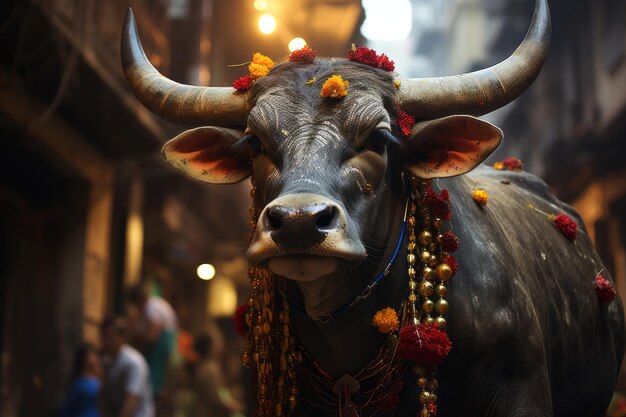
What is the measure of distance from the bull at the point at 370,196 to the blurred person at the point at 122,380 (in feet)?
14.0

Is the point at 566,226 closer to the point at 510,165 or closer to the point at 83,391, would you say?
the point at 510,165

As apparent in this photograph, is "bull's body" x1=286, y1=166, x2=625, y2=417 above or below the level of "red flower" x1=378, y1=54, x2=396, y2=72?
below

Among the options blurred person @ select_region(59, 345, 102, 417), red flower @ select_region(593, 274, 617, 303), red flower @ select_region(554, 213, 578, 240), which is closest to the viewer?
red flower @ select_region(593, 274, 617, 303)

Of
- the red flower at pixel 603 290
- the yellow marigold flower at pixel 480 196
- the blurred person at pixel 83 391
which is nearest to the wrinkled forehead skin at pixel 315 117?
the yellow marigold flower at pixel 480 196

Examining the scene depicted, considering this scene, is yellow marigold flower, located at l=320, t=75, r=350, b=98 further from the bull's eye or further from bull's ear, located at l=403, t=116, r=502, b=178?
bull's ear, located at l=403, t=116, r=502, b=178

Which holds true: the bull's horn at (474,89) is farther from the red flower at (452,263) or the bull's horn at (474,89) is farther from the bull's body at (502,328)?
the red flower at (452,263)

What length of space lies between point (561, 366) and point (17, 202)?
8.37 metres

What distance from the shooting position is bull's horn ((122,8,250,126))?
17.7 ft

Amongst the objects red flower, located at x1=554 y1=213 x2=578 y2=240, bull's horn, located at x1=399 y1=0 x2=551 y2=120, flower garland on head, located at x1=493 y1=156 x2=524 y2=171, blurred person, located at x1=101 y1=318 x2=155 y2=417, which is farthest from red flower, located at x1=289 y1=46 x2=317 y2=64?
blurred person, located at x1=101 y1=318 x2=155 y2=417

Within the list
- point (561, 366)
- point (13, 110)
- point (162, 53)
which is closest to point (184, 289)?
point (162, 53)

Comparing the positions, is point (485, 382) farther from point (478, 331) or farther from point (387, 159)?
point (387, 159)

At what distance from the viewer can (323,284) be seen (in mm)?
4738

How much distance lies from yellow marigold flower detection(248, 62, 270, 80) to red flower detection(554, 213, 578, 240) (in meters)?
2.10

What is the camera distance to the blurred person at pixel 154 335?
11.0m
